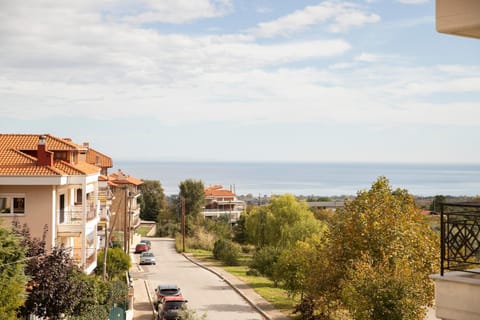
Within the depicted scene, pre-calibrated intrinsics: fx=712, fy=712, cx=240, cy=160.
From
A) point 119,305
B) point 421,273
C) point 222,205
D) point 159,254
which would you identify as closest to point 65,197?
point 119,305

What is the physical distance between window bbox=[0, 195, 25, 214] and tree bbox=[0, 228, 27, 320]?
6234 mm

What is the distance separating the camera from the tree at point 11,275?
20.9 meters

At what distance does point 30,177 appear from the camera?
29.8 meters

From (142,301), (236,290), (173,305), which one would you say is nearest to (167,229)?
(236,290)

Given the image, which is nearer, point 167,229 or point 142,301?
point 142,301

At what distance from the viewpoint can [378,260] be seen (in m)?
25.0

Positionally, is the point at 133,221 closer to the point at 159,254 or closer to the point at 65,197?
the point at 159,254

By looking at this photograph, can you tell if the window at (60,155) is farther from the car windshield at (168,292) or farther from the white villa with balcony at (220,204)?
the white villa with balcony at (220,204)

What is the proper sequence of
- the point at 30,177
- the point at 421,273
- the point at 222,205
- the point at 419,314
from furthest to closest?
the point at 222,205, the point at 30,177, the point at 421,273, the point at 419,314

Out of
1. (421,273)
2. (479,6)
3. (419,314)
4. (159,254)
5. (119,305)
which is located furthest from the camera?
(159,254)

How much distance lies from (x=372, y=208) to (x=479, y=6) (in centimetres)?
2128

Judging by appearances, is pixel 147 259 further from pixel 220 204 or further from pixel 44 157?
pixel 220 204

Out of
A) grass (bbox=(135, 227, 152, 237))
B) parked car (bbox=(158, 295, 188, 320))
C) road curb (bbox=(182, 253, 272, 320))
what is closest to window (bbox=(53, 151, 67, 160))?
parked car (bbox=(158, 295, 188, 320))

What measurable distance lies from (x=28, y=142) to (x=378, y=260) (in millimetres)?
19245
